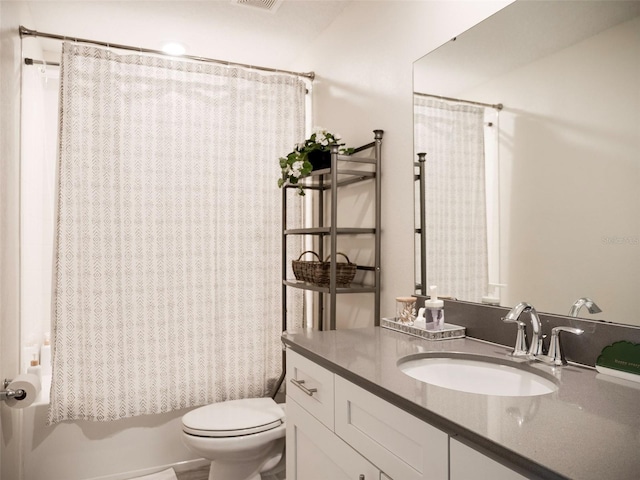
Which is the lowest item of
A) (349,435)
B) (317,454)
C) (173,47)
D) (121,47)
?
→ (317,454)

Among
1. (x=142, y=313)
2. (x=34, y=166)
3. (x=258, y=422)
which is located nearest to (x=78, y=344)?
(x=142, y=313)

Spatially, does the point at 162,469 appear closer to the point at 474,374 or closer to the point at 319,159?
the point at 319,159

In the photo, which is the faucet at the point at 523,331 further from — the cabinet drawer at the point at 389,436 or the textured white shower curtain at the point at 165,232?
the textured white shower curtain at the point at 165,232

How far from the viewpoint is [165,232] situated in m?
2.50

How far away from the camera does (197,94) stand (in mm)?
2574

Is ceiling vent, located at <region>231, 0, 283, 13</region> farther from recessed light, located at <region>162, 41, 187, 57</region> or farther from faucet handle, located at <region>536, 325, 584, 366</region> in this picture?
faucet handle, located at <region>536, 325, 584, 366</region>

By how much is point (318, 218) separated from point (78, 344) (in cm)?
A: 149

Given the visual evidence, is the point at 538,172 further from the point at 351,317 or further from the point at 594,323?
the point at 351,317

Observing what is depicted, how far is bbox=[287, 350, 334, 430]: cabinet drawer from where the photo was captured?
1.31m

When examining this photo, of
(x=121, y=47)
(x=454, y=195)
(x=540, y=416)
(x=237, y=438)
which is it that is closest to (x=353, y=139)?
(x=454, y=195)

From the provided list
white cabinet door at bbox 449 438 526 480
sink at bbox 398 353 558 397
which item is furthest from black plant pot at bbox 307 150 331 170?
white cabinet door at bbox 449 438 526 480

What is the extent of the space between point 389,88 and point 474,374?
131cm

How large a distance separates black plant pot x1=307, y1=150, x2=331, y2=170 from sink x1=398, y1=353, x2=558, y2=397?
1180mm

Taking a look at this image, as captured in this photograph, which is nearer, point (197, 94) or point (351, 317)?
point (351, 317)
